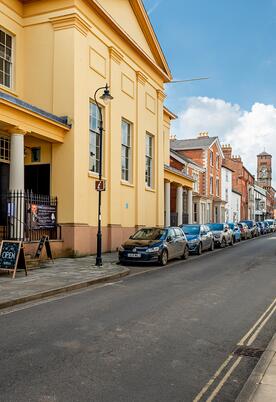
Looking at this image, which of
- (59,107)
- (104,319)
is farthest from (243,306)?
(59,107)

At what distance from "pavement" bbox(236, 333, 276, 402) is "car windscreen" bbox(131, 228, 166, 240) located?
40.1 ft

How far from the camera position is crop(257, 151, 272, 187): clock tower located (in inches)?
4966

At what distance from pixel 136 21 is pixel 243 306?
20.5 metres

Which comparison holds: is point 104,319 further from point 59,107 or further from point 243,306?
point 59,107

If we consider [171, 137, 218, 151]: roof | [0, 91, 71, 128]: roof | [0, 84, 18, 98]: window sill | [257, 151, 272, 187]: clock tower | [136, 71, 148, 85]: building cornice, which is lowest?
[0, 91, 71, 128]: roof

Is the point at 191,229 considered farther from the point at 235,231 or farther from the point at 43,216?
the point at 235,231

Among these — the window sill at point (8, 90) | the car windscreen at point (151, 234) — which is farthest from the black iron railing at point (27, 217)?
the window sill at point (8, 90)

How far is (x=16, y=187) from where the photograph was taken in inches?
648

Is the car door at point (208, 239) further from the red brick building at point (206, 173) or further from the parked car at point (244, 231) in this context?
the red brick building at point (206, 173)

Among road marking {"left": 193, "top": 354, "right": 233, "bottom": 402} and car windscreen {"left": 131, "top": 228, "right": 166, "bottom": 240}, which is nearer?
road marking {"left": 193, "top": 354, "right": 233, "bottom": 402}

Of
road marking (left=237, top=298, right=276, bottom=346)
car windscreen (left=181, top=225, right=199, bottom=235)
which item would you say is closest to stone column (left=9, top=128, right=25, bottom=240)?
car windscreen (left=181, top=225, right=199, bottom=235)

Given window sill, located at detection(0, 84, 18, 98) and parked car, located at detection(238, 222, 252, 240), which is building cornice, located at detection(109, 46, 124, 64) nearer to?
window sill, located at detection(0, 84, 18, 98)

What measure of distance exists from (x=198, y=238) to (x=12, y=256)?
12.3 m

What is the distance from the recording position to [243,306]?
9023 millimetres
